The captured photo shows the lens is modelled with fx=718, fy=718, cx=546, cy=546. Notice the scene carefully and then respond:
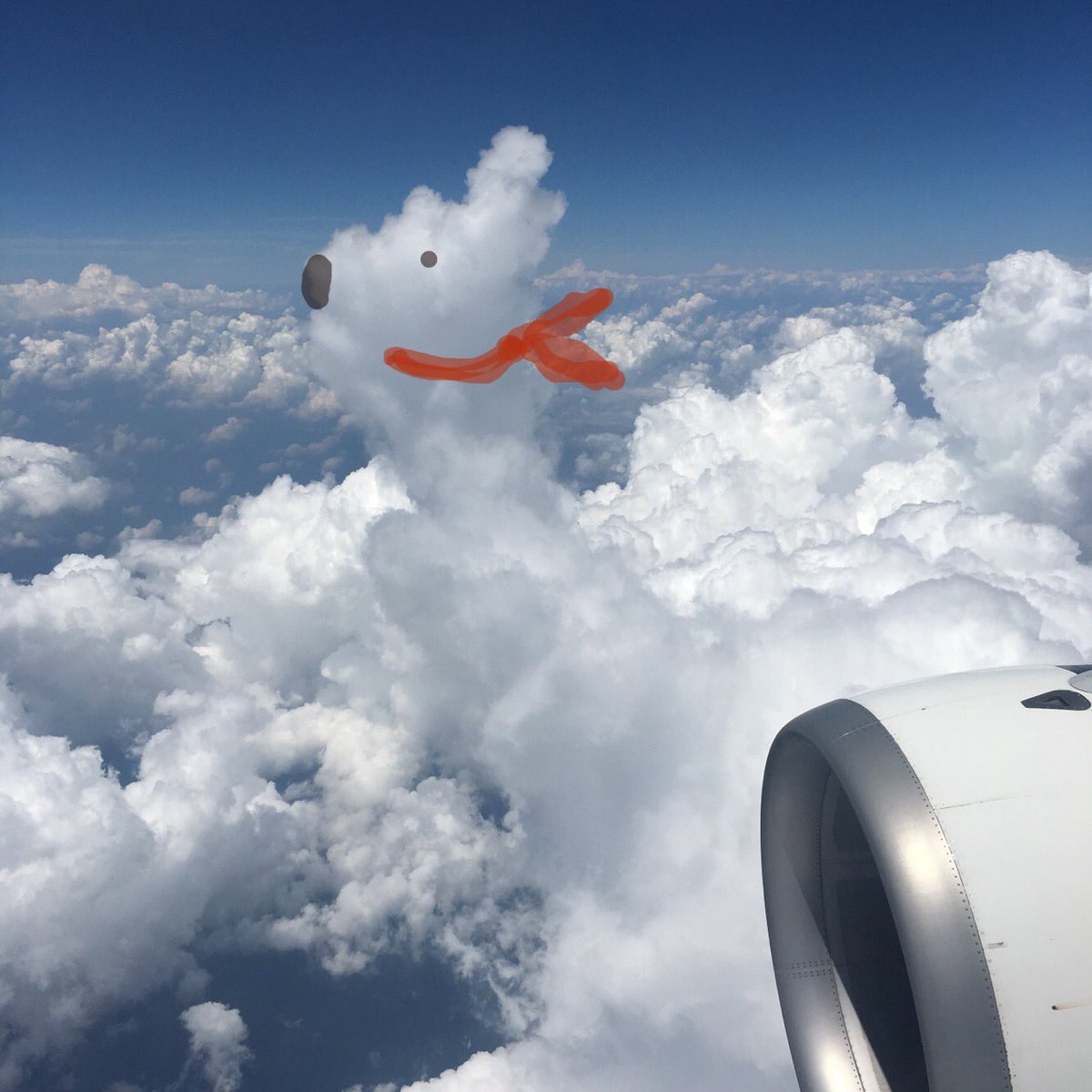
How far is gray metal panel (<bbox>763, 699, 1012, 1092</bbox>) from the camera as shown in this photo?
5.40m

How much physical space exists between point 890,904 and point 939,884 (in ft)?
1.34

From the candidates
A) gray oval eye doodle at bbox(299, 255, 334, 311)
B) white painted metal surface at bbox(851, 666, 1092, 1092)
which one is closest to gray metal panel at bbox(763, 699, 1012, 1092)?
white painted metal surface at bbox(851, 666, 1092, 1092)

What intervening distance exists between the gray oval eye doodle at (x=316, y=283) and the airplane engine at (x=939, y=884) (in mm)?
8872

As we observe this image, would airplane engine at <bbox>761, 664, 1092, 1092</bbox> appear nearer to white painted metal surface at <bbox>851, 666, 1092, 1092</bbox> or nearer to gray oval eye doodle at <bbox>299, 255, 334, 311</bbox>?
white painted metal surface at <bbox>851, 666, 1092, 1092</bbox>

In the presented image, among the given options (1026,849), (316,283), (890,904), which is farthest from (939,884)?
(316,283)

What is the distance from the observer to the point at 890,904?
18.6 ft

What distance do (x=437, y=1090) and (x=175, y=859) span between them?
9835 centimetres

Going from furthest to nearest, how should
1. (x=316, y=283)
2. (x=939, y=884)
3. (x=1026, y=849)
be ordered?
(x=316, y=283) → (x=1026, y=849) → (x=939, y=884)

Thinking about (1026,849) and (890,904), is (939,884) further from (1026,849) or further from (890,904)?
(1026,849)

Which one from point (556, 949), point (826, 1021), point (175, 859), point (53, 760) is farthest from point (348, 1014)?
point (826, 1021)

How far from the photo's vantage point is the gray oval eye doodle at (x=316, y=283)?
35.6 ft

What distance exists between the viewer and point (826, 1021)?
24.1ft

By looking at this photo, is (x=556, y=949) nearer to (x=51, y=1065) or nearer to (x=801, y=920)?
(x=51, y=1065)

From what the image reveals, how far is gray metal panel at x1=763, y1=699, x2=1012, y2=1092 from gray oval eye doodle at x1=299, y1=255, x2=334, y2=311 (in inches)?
349
